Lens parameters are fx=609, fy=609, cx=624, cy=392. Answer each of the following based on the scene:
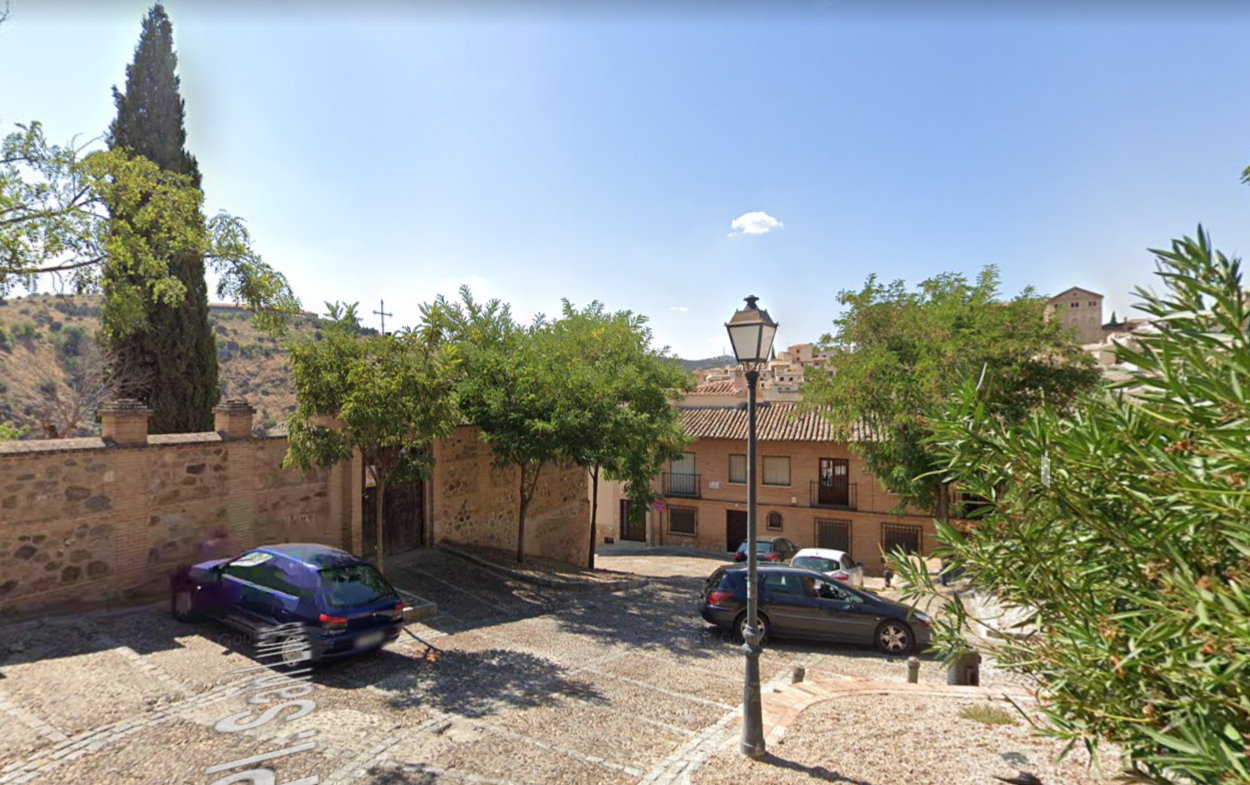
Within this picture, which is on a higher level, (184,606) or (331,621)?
(331,621)

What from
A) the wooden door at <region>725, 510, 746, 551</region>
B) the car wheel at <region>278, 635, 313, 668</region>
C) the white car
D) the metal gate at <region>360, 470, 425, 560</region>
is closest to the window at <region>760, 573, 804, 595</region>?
the white car

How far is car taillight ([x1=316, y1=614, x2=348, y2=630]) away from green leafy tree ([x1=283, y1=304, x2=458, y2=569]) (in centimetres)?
178

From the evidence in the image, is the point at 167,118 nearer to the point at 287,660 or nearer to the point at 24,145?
the point at 24,145

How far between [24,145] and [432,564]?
917 centimetres

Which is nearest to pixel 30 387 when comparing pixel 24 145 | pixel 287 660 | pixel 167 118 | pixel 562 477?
pixel 167 118

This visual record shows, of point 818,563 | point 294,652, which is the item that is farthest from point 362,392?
point 818,563

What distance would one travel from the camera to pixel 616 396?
13875 mm

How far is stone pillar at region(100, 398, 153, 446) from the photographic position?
9.07m

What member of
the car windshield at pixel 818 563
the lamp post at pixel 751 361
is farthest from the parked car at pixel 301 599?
the car windshield at pixel 818 563

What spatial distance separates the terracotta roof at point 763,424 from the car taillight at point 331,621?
19.5 meters

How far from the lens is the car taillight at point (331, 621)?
7.13 m

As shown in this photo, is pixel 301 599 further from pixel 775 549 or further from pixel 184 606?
pixel 775 549

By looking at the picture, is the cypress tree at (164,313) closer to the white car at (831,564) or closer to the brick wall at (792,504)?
the white car at (831,564)

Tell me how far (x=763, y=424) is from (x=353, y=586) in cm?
2221
